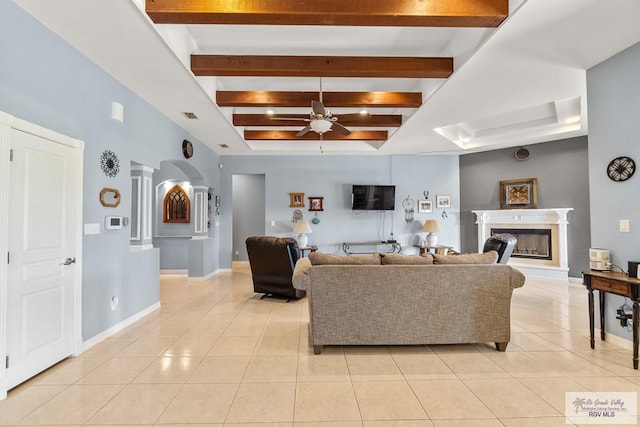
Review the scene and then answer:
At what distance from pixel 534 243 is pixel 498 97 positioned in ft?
13.1

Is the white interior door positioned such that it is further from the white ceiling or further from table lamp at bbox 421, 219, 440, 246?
table lamp at bbox 421, 219, 440, 246

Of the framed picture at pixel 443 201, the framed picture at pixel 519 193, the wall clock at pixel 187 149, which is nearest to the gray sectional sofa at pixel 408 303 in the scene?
the wall clock at pixel 187 149

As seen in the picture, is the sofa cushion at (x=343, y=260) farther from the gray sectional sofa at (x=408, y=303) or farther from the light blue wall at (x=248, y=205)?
the light blue wall at (x=248, y=205)

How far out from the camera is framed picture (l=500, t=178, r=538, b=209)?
6.47 m

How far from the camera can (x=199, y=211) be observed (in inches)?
257

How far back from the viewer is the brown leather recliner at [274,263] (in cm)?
459

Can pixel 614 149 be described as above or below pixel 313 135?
below

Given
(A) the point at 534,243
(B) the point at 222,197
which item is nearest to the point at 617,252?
(A) the point at 534,243

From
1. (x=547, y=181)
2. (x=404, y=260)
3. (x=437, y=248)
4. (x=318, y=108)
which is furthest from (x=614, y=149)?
(x=437, y=248)

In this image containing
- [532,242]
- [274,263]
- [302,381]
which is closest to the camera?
[302,381]

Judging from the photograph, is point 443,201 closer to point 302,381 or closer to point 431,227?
point 431,227

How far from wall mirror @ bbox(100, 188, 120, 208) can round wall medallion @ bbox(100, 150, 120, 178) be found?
175 mm

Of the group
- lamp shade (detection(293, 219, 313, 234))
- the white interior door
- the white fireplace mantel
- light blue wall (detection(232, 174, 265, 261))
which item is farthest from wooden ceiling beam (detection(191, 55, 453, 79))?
light blue wall (detection(232, 174, 265, 261))

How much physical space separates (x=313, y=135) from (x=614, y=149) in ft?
15.0
